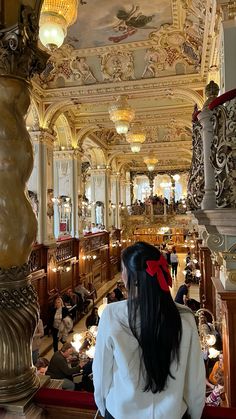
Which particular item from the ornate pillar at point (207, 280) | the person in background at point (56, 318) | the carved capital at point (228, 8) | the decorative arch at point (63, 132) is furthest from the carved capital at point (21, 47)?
the decorative arch at point (63, 132)

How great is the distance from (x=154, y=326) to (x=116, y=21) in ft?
26.6

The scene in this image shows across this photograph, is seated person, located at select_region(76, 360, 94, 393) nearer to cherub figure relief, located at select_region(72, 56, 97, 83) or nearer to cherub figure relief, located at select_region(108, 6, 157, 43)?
cherub figure relief, located at select_region(108, 6, 157, 43)

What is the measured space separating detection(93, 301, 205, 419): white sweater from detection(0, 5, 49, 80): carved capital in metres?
1.56

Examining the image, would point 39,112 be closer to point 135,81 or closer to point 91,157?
point 135,81

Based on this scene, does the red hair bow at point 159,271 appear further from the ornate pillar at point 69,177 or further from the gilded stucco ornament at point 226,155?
the ornate pillar at point 69,177

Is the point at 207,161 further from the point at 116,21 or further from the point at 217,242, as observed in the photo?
the point at 116,21

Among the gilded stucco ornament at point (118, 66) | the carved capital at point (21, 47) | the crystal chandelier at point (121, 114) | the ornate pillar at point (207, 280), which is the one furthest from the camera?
the ornate pillar at point (207, 280)

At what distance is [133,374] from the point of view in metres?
1.32

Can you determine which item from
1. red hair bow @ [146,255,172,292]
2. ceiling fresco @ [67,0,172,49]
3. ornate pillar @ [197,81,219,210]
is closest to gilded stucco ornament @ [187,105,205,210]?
ornate pillar @ [197,81,219,210]

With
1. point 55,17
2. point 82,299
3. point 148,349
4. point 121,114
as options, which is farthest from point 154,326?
point 82,299

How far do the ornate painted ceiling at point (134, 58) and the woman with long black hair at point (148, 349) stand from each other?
5728 mm

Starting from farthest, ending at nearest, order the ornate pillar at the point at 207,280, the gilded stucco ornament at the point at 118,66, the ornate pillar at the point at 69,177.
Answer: the ornate pillar at the point at 69,177 < the ornate pillar at the point at 207,280 < the gilded stucco ornament at the point at 118,66

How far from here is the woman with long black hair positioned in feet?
4.30

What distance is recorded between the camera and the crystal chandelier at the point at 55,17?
423 centimetres
